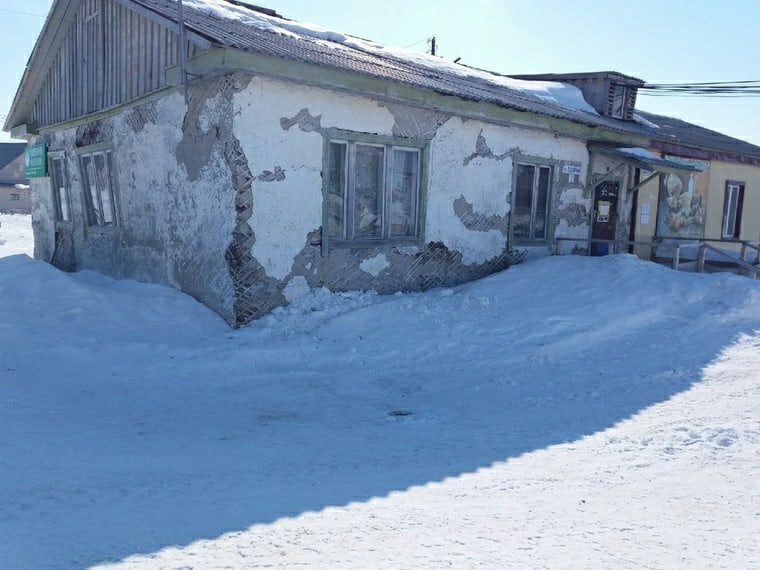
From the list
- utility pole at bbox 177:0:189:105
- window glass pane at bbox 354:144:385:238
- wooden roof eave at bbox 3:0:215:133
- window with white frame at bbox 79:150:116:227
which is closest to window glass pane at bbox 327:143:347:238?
window glass pane at bbox 354:144:385:238

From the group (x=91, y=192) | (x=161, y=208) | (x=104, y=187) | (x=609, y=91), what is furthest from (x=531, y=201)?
(x=91, y=192)

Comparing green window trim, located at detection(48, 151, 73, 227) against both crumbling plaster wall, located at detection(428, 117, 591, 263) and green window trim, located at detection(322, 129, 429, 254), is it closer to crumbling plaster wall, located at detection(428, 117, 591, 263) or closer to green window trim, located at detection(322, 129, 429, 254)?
green window trim, located at detection(322, 129, 429, 254)

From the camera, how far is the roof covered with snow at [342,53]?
7.28 meters

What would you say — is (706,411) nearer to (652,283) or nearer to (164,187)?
(652,283)

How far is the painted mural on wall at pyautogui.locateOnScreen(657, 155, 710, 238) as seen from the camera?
14.5m

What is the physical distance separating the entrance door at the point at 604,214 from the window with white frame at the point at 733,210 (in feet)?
20.0

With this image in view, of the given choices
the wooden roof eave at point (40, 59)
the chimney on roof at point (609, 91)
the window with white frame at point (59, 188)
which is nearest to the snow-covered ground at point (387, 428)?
the window with white frame at point (59, 188)

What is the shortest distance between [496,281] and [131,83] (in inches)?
249

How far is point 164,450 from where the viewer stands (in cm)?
406

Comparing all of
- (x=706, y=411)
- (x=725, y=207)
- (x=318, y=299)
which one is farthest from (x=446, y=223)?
(x=725, y=207)

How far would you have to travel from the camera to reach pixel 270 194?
7.25 m

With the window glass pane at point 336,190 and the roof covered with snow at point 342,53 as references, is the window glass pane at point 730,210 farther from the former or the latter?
the window glass pane at point 336,190

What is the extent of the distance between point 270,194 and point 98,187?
16.1ft

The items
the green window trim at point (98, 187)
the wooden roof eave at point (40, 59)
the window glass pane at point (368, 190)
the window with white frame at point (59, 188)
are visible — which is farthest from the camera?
Result: the window with white frame at point (59, 188)
